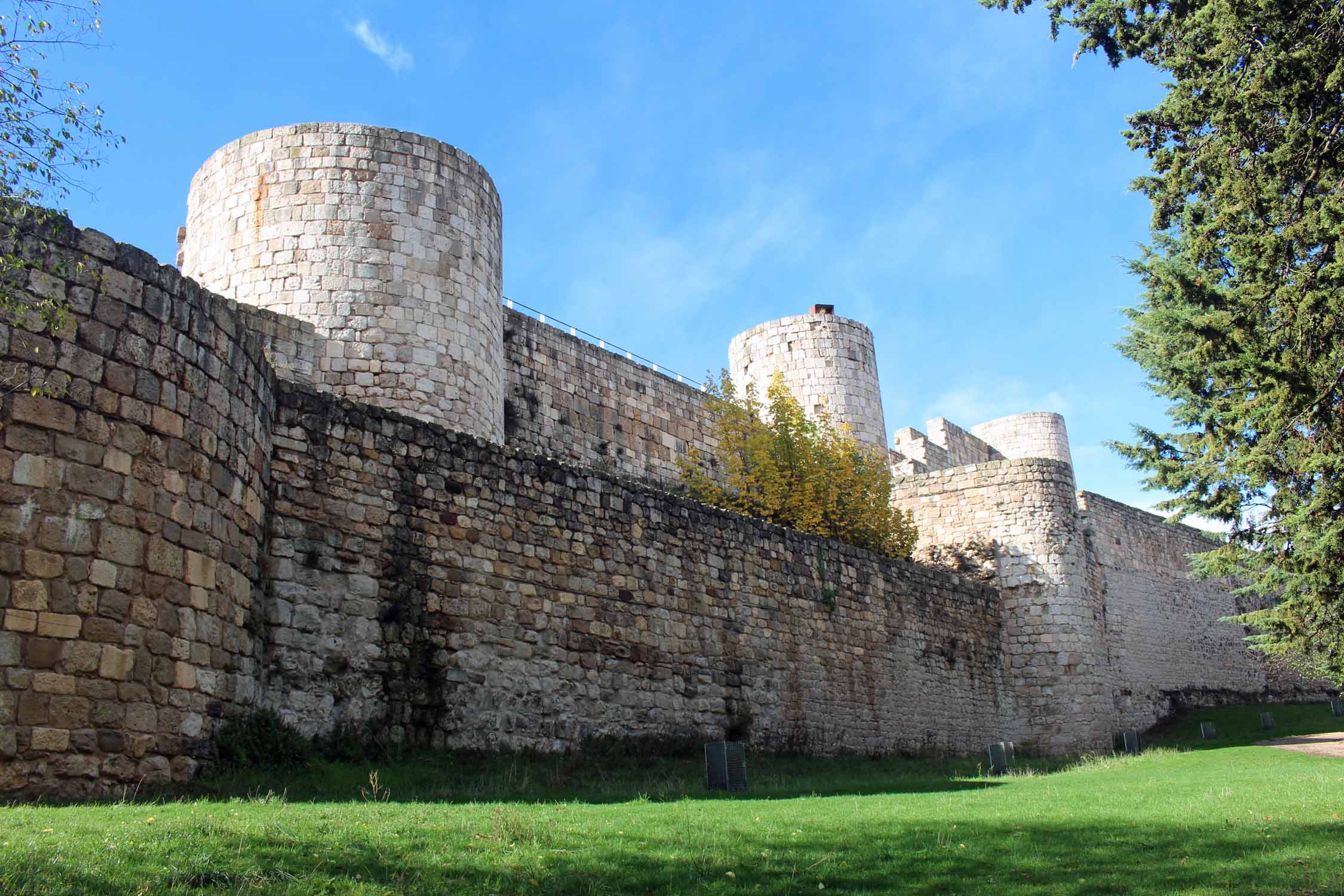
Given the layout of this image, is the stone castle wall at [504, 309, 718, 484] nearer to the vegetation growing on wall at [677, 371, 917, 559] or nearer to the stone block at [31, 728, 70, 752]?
the vegetation growing on wall at [677, 371, 917, 559]

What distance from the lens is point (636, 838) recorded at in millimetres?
7762

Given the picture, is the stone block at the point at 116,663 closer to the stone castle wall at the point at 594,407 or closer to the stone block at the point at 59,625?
the stone block at the point at 59,625

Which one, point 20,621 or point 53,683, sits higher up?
point 20,621

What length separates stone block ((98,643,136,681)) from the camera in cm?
809

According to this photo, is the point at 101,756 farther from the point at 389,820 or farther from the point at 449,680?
the point at 449,680

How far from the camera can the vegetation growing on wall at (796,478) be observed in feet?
77.7

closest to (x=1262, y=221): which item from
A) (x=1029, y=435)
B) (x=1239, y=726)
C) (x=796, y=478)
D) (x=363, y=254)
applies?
(x=363, y=254)

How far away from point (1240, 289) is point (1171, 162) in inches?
55.9

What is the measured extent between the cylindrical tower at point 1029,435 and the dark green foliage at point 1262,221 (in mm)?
34383

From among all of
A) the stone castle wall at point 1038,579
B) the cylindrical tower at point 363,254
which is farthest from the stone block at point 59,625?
the stone castle wall at point 1038,579

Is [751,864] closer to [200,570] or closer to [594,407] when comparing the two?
[200,570]

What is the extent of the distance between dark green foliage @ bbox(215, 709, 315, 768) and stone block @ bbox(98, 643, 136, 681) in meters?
1.19

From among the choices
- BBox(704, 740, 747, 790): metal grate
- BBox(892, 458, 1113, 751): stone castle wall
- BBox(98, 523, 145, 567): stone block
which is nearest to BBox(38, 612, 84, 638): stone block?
BBox(98, 523, 145, 567): stone block

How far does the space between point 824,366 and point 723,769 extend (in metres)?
18.2
